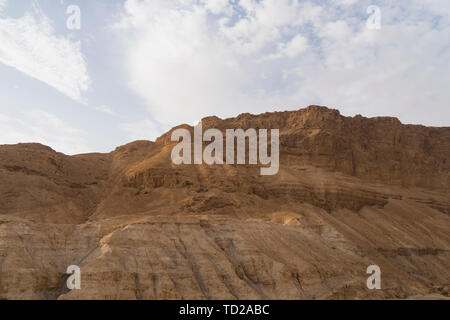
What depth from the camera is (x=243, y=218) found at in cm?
4556

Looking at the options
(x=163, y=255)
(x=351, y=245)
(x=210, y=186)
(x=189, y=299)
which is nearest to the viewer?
(x=189, y=299)

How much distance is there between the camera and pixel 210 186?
5203cm

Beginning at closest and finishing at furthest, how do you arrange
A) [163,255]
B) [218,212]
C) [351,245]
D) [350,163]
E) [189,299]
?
[189,299] < [163,255] < [351,245] < [218,212] < [350,163]

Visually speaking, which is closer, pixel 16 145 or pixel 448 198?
pixel 16 145

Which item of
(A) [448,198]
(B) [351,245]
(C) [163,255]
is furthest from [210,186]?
(A) [448,198]

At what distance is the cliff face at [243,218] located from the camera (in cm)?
2941

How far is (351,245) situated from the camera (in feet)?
140

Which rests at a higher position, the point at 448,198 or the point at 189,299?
the point at 448,198

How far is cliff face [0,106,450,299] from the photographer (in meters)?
29.4

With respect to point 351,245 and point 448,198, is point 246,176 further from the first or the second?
point 448,198

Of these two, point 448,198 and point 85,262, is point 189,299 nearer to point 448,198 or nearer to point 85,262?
point 85,262
